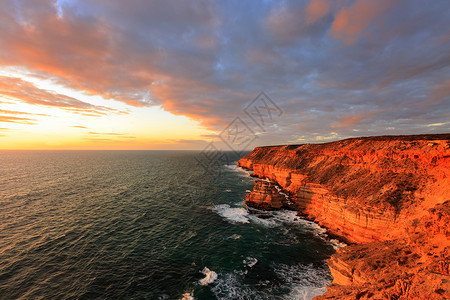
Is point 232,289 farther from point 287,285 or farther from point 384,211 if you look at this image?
point 384,211

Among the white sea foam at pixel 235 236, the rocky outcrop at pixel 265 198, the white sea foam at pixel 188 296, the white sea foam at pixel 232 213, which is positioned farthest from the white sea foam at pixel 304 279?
the rocky outcrop at pixel 265 198

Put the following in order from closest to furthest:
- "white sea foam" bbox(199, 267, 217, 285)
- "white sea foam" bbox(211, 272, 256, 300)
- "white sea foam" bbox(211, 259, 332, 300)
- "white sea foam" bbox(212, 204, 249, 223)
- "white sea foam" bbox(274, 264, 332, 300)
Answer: "white sea foam" bbox(211, 272, 256, 300) < "white sea foam" bbox(211, 259, 332, 300) < "white sea foam" bbox(274, 264, 332, 300) < "white sea foam" bbox(199, 267, 217, 285) < "white sea foam" bbox(212, 204, 249, 223)

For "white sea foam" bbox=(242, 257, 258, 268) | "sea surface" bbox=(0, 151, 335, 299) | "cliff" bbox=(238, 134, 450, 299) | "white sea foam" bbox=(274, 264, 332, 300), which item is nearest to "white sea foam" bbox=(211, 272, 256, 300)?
"sea surface" bbox=(0, 151, 335, 299)

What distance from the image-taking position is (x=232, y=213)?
4059cm

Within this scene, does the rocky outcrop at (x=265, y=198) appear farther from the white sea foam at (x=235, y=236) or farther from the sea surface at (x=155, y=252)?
the white sea foam at (x=235, y=236)

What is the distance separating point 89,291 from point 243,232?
2254 cm

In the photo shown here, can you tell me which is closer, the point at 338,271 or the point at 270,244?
the point at 338,271

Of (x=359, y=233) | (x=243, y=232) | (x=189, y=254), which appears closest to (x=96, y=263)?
(x=189, y=254)

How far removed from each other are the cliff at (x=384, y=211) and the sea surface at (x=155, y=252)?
4918 millimetres

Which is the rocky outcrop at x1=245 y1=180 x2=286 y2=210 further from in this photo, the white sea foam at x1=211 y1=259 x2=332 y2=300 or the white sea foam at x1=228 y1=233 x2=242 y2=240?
the white sea foam at x1=211 y1=259 x2=332 y2=300

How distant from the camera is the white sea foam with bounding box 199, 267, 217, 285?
2012cm

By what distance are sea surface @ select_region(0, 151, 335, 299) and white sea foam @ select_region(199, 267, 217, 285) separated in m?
0.12

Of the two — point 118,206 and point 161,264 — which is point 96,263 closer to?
point 161,264

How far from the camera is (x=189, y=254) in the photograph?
25.4 metres
